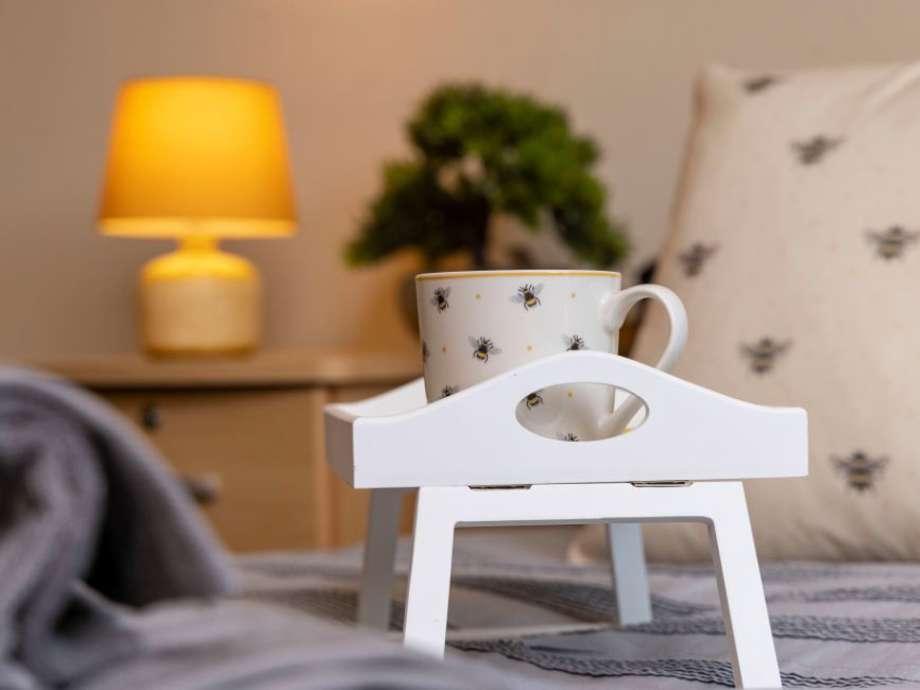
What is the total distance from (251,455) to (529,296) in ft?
3.65

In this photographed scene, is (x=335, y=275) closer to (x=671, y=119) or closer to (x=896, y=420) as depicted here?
(x=671, y=119)

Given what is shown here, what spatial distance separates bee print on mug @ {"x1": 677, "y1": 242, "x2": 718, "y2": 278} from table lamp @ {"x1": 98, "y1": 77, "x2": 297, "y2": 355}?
0.82 meters

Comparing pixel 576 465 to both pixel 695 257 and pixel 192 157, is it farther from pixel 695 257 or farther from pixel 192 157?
pixel 192 157

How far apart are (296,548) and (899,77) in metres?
0.96

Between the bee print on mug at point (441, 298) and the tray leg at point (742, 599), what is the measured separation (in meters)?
0.15

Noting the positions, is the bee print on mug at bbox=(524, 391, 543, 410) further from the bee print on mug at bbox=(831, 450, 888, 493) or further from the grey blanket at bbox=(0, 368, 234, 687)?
the bee print on mug at bbox=(831, 450, 888, 493)

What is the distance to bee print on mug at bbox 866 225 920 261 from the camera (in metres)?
0.93

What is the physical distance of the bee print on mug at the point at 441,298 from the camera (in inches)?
23.5

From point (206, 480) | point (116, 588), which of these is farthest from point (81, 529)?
point (206, 480)

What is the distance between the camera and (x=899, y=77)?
1.01 m

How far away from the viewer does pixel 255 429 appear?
1637mm

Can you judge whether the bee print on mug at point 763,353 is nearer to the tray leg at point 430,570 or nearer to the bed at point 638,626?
the bed at point 638,626

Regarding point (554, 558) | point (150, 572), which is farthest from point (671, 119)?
point (150, 572)

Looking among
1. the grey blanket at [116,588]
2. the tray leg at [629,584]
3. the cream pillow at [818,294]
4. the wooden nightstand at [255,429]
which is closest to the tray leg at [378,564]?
the tray leg at [629,584]
